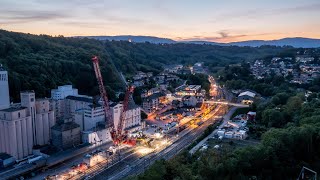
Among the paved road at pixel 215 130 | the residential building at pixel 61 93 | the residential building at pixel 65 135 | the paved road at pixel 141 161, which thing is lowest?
the paved road at pixel 141 161

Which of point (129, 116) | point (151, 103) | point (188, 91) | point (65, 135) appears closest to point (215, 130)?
point (129, 116)

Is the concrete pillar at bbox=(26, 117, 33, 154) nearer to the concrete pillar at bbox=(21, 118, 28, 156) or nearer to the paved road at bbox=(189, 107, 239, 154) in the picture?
the concrete pillar at bbox=(21, 118, 28, 156)

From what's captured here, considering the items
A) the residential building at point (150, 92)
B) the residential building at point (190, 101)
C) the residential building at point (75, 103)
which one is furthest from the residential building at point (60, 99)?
the residential building at point (190, 101)

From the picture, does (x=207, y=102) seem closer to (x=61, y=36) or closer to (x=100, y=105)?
(x=100, y=105)

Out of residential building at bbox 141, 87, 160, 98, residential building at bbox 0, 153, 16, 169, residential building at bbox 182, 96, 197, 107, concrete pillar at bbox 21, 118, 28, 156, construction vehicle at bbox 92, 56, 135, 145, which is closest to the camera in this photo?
residential building at bbox 0, 153, 16, 169

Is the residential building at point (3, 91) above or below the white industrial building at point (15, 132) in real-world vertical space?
above

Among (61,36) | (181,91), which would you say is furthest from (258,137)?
(61,36)

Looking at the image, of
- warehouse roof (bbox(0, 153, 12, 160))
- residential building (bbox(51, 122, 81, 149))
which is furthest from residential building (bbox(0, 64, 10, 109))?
A: warehouse roof (bbox(0, 153, 12, 160))

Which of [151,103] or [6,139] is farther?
[151,103]

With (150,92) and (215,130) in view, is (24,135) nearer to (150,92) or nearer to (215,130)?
(215,130)

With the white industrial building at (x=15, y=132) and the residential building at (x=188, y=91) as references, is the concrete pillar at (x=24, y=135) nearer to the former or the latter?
the white industrial building at (x=15, y=132)

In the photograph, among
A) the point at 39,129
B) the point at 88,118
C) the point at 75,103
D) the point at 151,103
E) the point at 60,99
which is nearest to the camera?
the point at 39,129
